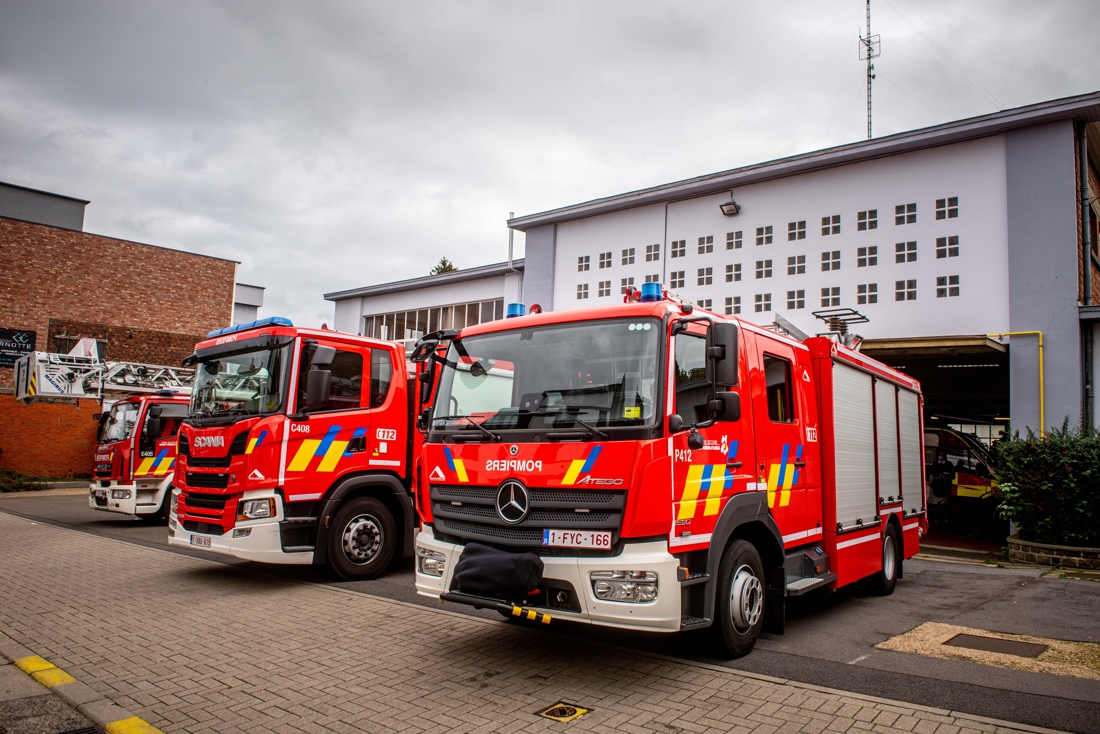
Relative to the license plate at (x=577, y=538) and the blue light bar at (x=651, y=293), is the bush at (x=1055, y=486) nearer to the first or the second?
the blue light bar at (x=651, y=293)

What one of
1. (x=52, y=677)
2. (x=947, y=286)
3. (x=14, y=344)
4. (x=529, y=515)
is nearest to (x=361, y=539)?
(x=52, y=677)

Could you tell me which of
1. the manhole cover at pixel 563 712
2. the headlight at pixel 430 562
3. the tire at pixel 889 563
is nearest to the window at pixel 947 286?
the tire at pixel 889 563

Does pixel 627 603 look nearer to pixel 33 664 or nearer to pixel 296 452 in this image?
pixel 33 664

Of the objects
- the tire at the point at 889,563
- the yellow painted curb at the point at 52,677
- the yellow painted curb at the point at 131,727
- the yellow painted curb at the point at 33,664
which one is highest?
the tire at the point at 889,563

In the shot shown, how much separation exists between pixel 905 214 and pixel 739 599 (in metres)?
14.8

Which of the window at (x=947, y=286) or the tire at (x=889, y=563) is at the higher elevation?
the window at (x=947, y=286)

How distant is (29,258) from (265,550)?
2986 cm

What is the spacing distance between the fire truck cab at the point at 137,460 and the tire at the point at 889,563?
11779 mm

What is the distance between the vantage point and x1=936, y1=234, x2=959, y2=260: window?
52.9ft

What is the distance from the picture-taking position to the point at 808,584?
19.6ft

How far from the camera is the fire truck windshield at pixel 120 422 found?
1375cm

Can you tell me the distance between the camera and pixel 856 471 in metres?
7.18

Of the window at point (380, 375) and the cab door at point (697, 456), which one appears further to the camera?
the window at point (380, 375)

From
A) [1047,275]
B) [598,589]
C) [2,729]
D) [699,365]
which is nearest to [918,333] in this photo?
[1047,275]
